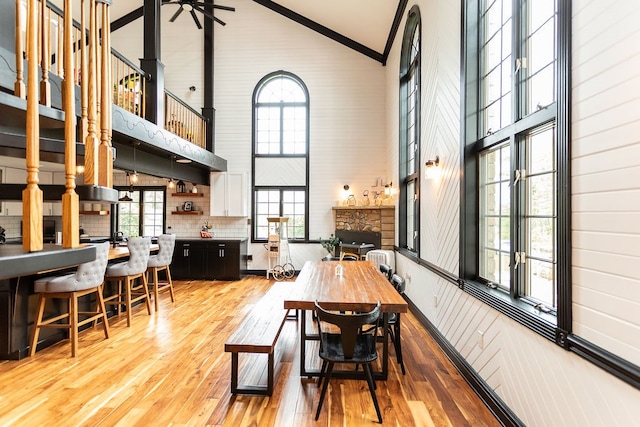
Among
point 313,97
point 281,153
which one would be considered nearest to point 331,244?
point 281,153

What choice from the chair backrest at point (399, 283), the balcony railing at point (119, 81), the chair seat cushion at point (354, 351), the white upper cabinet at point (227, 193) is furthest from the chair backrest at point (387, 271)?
the white upper cabinet at point (227, 193)

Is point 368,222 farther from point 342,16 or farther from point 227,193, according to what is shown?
point 342,16

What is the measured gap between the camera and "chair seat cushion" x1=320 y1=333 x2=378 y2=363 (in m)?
2.41

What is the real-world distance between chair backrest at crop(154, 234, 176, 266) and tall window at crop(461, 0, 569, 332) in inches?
169

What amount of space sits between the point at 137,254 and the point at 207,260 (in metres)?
2.96

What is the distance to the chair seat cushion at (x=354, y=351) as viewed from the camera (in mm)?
2414

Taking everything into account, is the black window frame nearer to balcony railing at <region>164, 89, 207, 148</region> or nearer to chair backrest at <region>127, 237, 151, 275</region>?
chair backrest at <region>127, 237, 151, 275</region>

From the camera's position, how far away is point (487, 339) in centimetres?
255

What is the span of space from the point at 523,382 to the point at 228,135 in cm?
745

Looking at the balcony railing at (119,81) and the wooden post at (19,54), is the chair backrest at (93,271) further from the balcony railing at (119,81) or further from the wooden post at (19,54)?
the wooden post at (19,54)

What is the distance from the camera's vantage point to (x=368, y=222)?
23.9 feet

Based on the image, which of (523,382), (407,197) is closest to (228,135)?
(407,197)

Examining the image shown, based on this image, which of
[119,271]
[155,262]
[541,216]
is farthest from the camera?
[155,262]

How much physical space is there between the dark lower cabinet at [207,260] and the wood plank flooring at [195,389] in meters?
3.32
